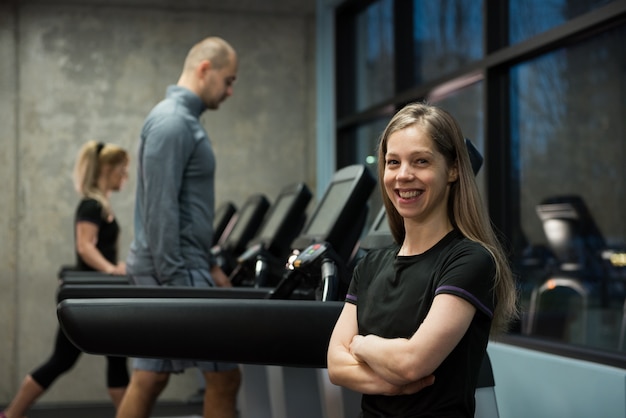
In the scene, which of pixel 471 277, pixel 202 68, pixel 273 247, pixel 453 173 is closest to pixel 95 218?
pixel 273 247

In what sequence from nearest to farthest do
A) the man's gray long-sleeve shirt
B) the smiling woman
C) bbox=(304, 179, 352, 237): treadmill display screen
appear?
1. the smiling woman
2. bbox=(304, 179, 352, 237): treadmill display screen
3. the man's gray long-sleeve shirt

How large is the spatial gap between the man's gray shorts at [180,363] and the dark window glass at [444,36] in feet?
7.47

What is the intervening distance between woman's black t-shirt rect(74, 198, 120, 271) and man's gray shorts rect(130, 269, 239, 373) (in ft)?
5.64

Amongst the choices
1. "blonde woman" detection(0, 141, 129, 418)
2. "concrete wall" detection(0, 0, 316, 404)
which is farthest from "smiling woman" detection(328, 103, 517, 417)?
"concrete wall" detection(0, 0, 316, 404)

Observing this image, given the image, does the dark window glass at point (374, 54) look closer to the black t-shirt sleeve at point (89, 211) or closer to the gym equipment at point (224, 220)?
the gym equipment at point (224, 220)

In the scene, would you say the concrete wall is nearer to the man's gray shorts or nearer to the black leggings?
the black leggings

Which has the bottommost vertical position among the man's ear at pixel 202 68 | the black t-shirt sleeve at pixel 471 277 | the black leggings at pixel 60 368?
the black leggings at pixel 60 368

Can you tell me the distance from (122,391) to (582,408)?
7.01 ft

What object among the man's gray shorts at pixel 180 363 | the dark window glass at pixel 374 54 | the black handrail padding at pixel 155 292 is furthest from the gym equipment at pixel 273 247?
the dark window glass at pixel 374 54

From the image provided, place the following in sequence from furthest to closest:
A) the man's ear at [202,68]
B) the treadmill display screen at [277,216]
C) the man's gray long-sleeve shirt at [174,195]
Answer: the treadmill display screen at [277,216] < the man's ear at [202,68] < the man's gray long-sleeve shirt at [174,195]

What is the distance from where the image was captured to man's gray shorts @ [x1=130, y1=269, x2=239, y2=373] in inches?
111

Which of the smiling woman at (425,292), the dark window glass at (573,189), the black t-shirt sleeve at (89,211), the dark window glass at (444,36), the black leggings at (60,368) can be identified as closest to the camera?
Result: the smiling woman at (425,292)

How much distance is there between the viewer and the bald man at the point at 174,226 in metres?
2.83

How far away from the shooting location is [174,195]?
112 inches
